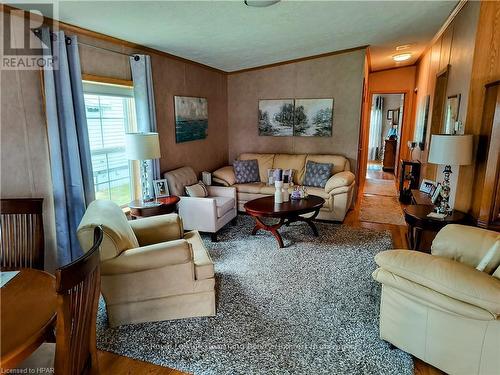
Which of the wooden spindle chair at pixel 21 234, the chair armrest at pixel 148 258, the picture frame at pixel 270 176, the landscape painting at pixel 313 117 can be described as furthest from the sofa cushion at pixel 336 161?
the wooden spindle chair at pixel 21 234

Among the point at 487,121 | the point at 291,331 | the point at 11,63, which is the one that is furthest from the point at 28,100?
the point at 487,121

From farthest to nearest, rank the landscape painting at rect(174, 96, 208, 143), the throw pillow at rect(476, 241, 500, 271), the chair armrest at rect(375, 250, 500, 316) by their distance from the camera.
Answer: the landscape painting at rect(174, 96, 208, 143) → the throw pillow at rect(476, 241, 500, 271) → the chair armrest at rect(375, 250, 500, 316)

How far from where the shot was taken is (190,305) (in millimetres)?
2488

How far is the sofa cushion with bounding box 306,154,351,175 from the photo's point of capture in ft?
17.2

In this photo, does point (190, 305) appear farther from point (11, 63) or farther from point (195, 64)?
point (195, 64)

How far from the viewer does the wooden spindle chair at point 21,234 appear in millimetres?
2033

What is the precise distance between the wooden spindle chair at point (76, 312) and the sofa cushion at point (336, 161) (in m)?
4.41

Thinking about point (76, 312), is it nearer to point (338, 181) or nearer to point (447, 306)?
point (447, 306)

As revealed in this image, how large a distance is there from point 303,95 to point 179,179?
2731 millimetres

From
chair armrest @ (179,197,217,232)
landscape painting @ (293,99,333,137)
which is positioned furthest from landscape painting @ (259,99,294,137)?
chair armrest @ (179,197,217,232)

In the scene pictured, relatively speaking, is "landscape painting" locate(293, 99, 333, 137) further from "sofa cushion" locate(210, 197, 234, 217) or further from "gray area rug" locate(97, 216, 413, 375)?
"gray area rug" locate(97, 216, 413, 375)

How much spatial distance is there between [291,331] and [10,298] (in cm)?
174

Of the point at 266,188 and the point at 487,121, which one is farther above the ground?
the point at 487,121

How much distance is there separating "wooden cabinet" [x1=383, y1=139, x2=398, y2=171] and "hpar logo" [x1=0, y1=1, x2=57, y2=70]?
362 inches
